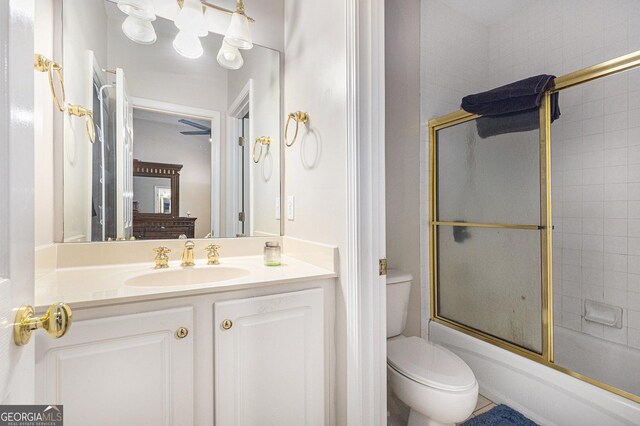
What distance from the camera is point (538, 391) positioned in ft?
5.12

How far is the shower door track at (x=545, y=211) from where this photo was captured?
1.38 meters

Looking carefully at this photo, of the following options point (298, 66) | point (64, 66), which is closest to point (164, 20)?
point (64, 66)

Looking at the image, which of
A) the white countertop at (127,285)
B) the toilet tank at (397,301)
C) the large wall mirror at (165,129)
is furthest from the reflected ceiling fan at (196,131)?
the toilet tank at (397,301)

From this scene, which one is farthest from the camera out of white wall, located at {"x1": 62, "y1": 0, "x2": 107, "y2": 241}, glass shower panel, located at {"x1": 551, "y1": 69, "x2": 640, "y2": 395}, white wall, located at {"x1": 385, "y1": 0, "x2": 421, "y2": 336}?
white wall, located at {"x1": 385, "y1": 0, "x2": 421, "y2": 336}

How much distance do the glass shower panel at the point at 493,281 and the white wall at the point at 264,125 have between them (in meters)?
1.19

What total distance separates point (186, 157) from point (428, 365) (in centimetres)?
156

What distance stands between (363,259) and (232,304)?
49 cm

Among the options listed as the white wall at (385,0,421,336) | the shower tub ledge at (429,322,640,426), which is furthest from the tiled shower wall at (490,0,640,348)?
the white wall at (385,0,421,336)

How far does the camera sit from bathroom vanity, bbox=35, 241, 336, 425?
861 mm

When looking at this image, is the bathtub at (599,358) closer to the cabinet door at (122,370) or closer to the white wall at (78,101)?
the cabinet door at (122,370)

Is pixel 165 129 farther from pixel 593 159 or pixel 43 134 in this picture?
pixel 593 159

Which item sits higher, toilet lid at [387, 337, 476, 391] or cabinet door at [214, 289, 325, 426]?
cabinet door at [214, 289, 325, 426]

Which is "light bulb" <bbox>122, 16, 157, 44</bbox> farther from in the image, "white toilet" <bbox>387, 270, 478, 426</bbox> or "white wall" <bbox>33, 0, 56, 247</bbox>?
"white toilet" <bbox>387, 270, 478, 426</bbox>

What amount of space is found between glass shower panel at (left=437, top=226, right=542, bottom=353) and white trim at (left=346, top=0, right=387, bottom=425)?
107 cm
